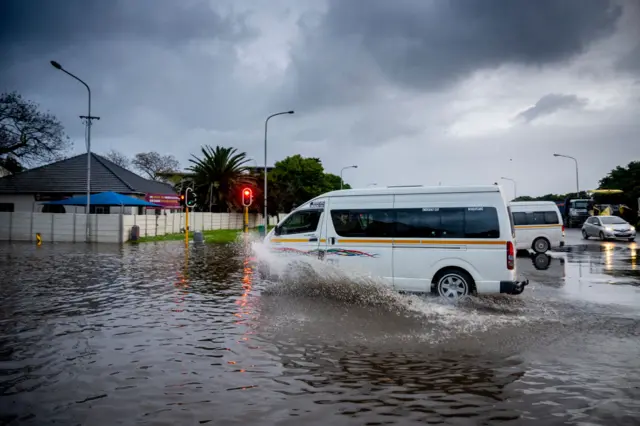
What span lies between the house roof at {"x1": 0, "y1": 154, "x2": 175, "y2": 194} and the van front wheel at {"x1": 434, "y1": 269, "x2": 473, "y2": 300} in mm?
34879

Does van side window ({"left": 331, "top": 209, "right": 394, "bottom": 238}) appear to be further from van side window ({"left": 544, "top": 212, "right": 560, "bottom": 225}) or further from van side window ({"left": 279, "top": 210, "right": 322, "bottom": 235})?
van side window ({"left": 544, "top": 212, "right": 560, "bottom": 225})

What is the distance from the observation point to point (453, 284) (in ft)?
31.1

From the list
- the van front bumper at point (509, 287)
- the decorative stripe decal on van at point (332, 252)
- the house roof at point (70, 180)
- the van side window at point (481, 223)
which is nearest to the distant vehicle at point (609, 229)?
the van front bumper at point (509, 287)

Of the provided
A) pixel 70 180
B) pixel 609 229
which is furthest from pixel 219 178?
pixel 609 229

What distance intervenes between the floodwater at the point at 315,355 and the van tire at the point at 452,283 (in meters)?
0.24

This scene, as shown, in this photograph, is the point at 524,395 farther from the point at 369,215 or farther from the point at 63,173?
the point at 63,173

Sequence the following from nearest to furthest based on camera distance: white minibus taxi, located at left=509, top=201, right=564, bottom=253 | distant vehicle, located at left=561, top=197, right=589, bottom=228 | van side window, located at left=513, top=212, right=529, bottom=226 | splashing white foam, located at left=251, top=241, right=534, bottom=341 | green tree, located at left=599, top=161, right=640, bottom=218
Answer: splashing white foam, located at left=251, top=241, right=534, bottom=341 < white minibus taxi, located at left=509, top=201, right=564, bottom=253 < van side window, located at left=513, top=212, right=529, bottom=226 < distant vehicle, located at left=561, top=197, right=589, bottom=228 < green tree, located at left=599, top=161, right=640, bottom=218

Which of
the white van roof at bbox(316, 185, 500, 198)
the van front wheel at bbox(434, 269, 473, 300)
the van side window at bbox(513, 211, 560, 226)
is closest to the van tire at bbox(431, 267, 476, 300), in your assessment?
the van front wheel at bbox(434, 269, 473, 300)

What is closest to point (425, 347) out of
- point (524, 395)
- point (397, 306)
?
point (524, 395)

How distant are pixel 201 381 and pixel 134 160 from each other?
78.3 metres

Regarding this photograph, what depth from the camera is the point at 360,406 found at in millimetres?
4543

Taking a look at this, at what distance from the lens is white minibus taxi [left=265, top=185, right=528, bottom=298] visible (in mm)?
9188

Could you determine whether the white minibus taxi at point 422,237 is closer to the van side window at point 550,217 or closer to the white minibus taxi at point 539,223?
the white minibus taxi at point 539,223

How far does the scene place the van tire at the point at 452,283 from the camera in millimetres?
9383
